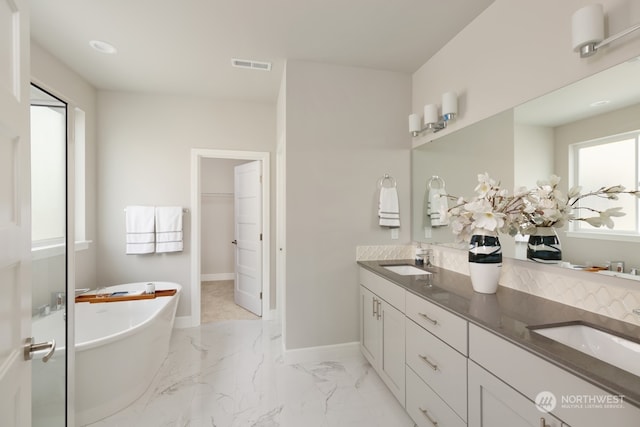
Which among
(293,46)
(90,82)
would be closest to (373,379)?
(293,46)

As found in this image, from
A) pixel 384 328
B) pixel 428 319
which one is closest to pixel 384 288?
pixel 384 328

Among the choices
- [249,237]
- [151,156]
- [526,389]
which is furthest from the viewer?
[249,237]

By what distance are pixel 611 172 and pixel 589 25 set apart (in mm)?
647

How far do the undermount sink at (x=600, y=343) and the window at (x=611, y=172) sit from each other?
1.49 feet

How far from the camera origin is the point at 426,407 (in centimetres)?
163

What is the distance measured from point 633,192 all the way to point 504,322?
0.77m

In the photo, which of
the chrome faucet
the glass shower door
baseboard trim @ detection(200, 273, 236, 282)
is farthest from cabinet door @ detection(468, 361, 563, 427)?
baseboard trim @ detection(200, 273, 236, 282)

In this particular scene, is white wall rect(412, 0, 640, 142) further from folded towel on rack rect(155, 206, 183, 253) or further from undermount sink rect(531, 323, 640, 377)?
folded towel on rack rect(155, 206, 183, 253)

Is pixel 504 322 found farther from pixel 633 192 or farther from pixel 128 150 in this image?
pixel 128 150

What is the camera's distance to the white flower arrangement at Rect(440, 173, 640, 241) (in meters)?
1.47

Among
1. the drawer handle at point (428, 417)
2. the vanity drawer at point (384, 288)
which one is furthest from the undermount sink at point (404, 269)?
the drawer handle at point (428, 417)

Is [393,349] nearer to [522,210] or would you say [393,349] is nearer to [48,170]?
[522,210]

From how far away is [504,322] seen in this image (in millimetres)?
1229

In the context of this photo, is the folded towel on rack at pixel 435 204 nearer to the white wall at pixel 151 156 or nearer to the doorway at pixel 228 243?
the doorway at pixel 228 243
